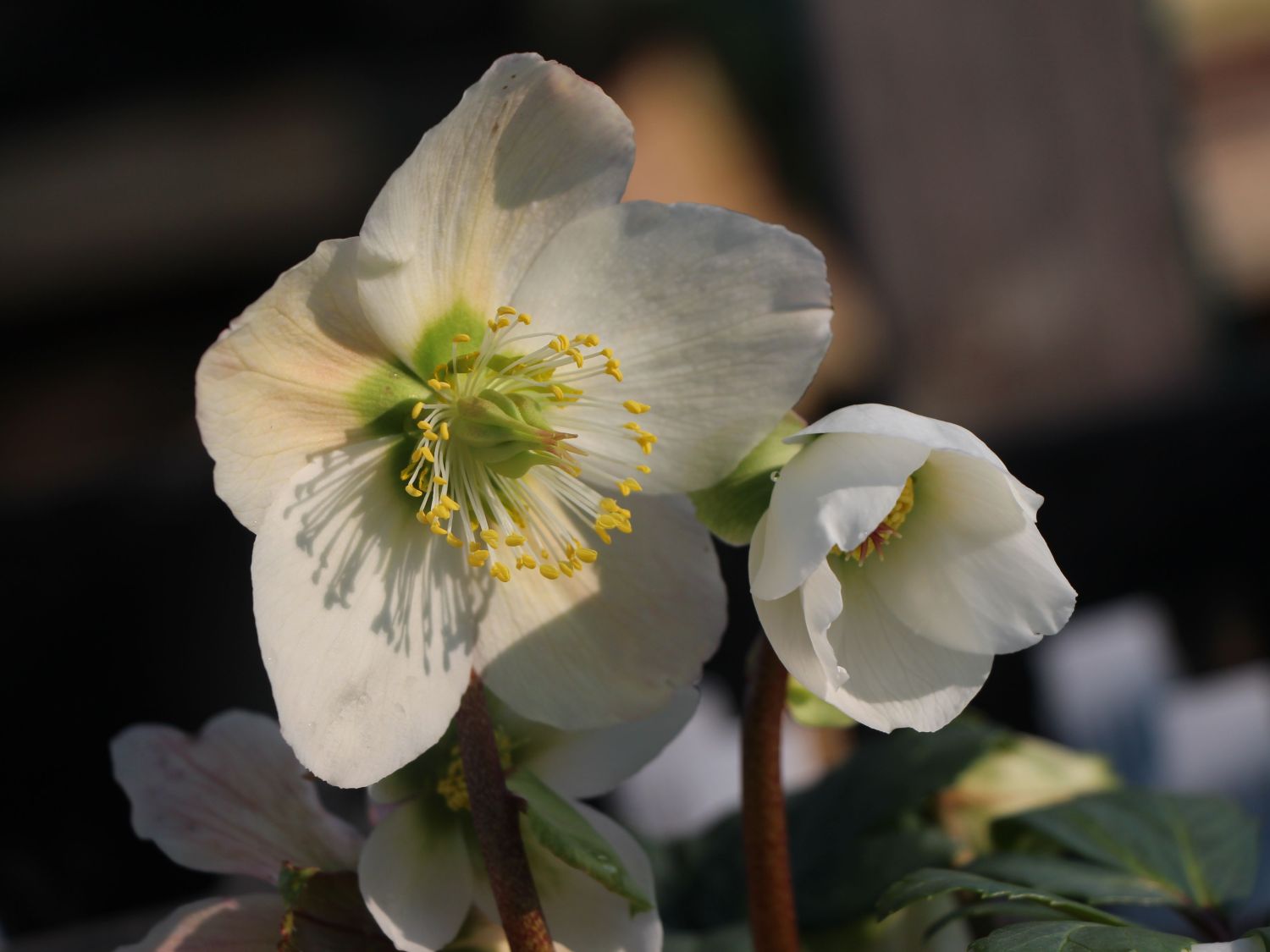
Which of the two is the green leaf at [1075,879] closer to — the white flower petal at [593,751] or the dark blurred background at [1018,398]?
the white flower petal at [593,751]

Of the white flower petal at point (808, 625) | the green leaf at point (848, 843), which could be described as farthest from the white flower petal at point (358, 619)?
the green leaf at point (848, 843)

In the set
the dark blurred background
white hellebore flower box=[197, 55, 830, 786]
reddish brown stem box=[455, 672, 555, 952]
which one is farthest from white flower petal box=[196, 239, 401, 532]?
the dark blurred background

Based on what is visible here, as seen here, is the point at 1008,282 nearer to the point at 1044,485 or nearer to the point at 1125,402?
the point at 1125,402

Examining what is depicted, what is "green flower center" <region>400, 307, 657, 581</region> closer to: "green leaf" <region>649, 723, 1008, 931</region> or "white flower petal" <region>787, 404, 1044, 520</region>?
"white flower petal" <region>787, 404, 1044, 520</region>

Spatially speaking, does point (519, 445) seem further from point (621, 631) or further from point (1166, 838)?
point (1166, 838)

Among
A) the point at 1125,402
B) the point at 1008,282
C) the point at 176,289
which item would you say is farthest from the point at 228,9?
the point at 1125,402

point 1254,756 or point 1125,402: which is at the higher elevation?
point 1254,756
